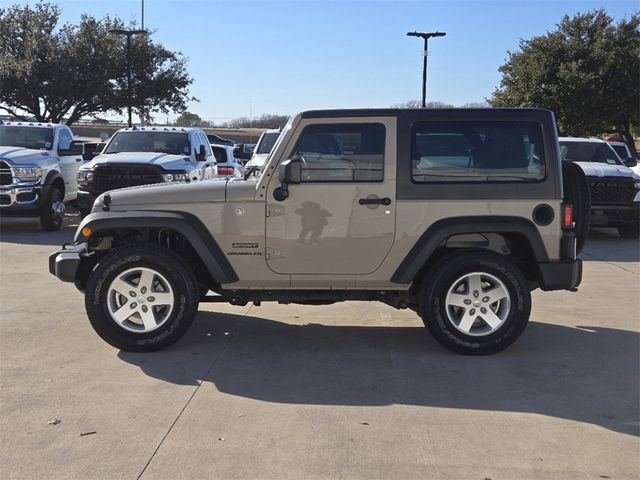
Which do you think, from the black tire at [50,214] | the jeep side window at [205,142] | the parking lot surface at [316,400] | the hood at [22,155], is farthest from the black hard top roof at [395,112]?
the black tire at [50,214]

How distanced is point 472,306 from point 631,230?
8862mm

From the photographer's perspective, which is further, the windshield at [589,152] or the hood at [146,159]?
the windshield at [589,152]

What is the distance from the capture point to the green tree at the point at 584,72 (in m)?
27.6

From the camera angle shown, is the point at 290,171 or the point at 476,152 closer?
the point at 290,171

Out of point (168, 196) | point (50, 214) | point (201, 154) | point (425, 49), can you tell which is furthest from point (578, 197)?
point (425, 49)

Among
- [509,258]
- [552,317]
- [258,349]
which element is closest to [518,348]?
[509,258]

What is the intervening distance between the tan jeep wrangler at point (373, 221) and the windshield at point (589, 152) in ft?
29.0

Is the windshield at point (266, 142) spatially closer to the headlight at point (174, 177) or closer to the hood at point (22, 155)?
the headlight at point (174, 177)

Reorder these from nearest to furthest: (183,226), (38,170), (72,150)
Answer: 1. (183,226)
2. (38,170)
3. (72,150)

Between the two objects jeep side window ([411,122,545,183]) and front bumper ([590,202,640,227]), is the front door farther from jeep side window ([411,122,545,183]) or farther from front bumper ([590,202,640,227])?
front bumper ([590,202,640,227])

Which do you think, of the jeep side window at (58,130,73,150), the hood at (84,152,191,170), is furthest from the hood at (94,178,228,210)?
the jeep side window at (58,130,73,150)

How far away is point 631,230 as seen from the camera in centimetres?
1274

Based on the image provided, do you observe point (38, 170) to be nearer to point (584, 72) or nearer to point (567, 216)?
point (567, 216)

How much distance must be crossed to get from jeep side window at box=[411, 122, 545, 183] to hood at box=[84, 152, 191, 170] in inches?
281
